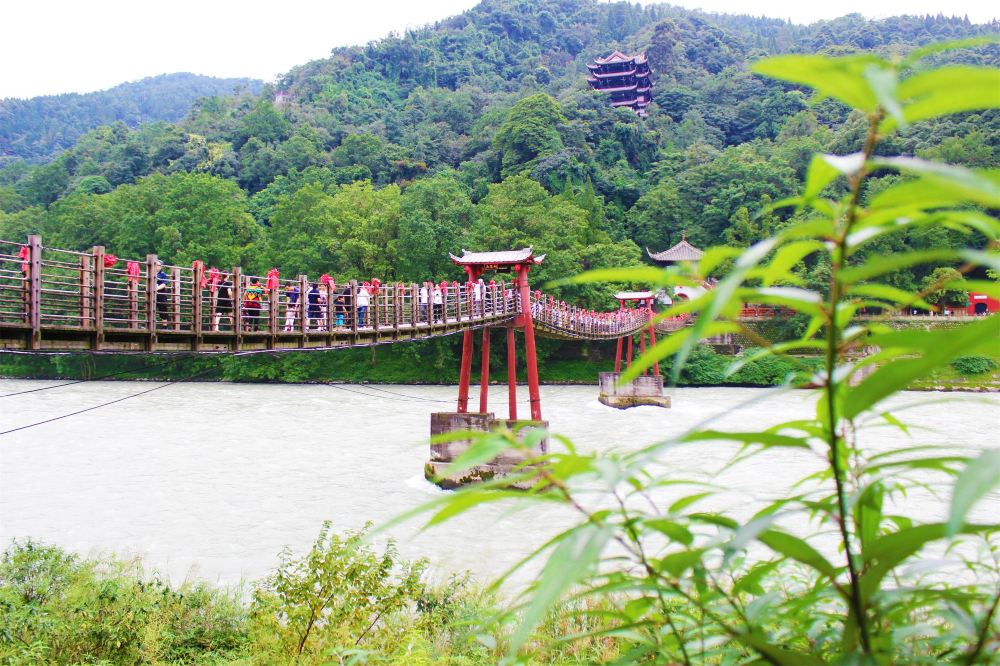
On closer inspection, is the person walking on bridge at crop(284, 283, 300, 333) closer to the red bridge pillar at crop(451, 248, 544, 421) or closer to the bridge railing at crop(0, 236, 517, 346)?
the bridge railing at crop(0, 236, 517, 346)

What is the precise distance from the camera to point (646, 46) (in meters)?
88.6

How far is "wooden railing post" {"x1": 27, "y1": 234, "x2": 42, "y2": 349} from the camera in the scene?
7.00 m

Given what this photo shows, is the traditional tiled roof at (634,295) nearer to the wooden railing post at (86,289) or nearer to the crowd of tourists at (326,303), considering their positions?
the crowd of tourists at (326,303)

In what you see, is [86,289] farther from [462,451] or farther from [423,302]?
[423,302]

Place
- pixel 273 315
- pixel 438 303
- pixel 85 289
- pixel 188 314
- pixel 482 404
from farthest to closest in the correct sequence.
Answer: pixel 482 404
pixel 438 303
pixel 273 315
pixel 188 314
pixel 85 289

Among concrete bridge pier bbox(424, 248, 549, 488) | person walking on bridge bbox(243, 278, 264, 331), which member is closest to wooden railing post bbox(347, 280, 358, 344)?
person walking on bridge bbox(243, 278, 264, 331)

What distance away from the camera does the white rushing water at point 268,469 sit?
36.3ft

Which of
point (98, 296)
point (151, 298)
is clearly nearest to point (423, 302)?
point (151, 298)

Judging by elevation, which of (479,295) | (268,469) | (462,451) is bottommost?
(268,469)

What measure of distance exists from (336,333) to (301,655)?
7.12 metres

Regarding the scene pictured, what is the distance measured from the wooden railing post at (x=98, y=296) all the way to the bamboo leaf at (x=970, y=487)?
8386 mm

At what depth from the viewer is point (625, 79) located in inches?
2886

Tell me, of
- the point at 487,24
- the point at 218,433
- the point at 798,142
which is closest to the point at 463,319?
the point at 218,433

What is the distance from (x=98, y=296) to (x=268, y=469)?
9278 mm
